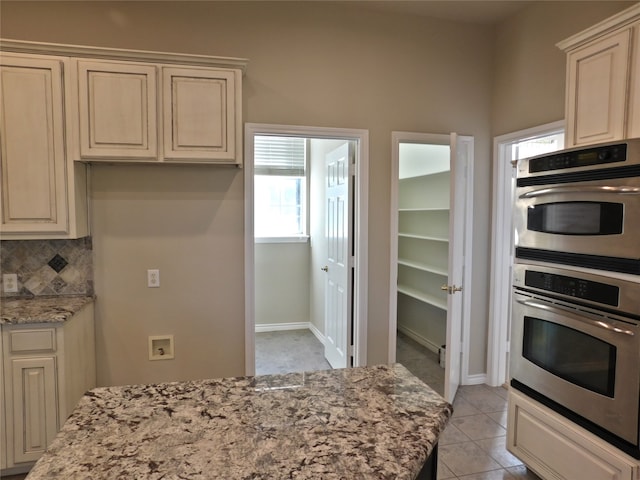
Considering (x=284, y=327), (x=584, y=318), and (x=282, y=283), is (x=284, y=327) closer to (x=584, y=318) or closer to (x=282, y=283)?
(x=282, y=283)

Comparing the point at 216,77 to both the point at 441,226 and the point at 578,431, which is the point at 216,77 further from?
the point at 578,431

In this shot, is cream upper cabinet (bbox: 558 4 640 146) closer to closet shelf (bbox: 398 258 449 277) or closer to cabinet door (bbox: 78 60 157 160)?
closet shelf (bbox: 398 258 449 277)

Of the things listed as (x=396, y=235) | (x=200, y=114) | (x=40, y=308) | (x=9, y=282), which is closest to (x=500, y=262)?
(x=396, y=235)

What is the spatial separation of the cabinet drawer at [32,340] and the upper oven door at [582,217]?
8.67ft

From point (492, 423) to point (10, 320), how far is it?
309 centimetres

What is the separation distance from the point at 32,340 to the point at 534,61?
3.70 m

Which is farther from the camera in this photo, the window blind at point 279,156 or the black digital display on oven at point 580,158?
the window blind at point 279,156

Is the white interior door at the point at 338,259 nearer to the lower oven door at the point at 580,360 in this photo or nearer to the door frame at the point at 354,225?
the door frame at the point at 354,225

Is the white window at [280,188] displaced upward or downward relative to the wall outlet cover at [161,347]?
upward

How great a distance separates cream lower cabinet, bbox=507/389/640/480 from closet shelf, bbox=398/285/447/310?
1.27 meters

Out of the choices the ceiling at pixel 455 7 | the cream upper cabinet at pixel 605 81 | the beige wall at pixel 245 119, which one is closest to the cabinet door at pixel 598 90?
the cream upper cabinet at pixel 605 81

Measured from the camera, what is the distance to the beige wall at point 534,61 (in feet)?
8.98

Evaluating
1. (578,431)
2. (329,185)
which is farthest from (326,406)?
(329,185)

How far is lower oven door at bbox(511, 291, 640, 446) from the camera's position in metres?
1.73
